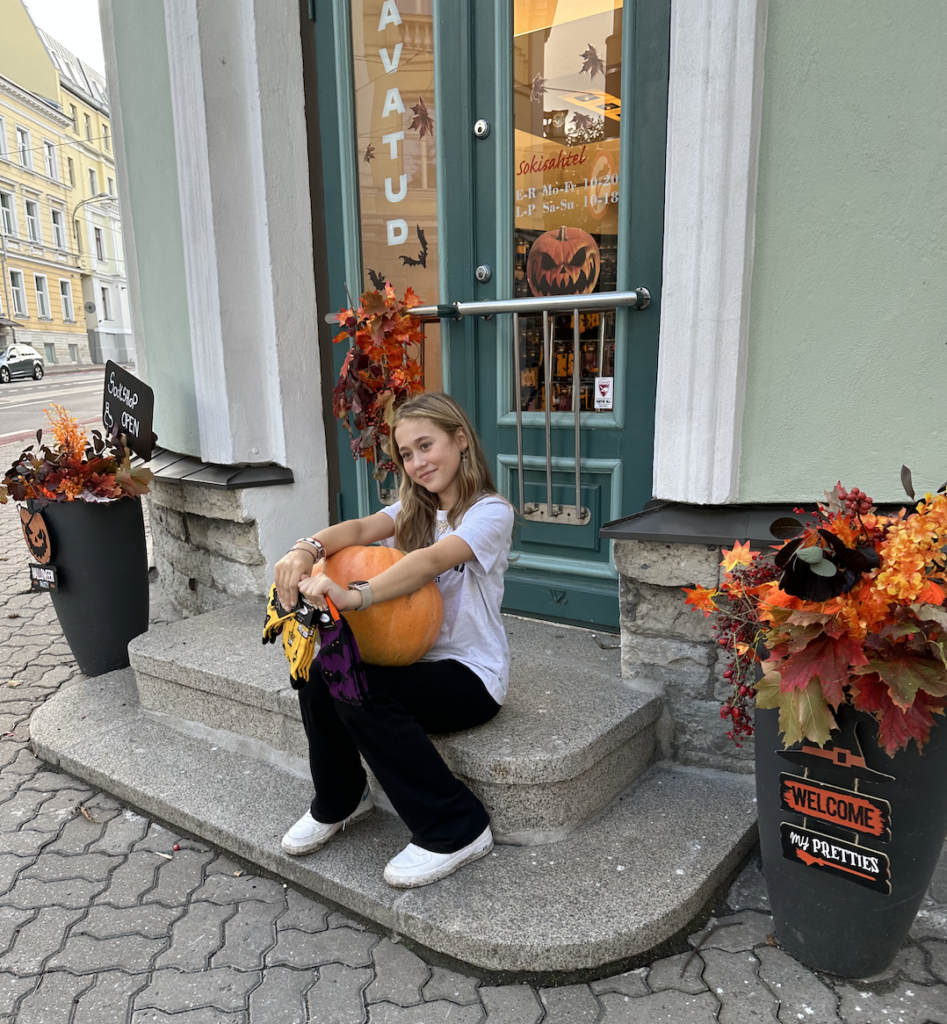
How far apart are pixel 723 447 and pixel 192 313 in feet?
7.93

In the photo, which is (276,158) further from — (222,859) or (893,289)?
(222,859)

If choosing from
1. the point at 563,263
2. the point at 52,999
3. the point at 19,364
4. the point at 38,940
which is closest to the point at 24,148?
the point at 19,364

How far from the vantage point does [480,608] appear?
222 cm

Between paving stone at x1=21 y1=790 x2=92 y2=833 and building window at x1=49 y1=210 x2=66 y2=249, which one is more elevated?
building window at x1=49 y1=210 x2=66 y2=249

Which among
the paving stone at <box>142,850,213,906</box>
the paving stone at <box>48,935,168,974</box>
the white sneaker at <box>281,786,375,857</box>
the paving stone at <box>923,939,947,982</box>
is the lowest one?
the paving stone at <box>142,850,213,906</box>

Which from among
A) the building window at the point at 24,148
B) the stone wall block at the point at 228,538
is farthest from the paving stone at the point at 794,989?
the building window at the point at 24,148

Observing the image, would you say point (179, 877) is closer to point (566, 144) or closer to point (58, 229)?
point (566, 144)

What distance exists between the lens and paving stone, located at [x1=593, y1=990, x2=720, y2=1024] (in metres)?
1.65

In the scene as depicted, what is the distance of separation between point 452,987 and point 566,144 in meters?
2.81

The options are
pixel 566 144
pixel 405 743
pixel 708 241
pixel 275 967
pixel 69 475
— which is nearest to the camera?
pixel 275 967

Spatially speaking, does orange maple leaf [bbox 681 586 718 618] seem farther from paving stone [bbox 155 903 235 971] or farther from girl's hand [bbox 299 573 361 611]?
paving stone [bbox 155 903 235 971]

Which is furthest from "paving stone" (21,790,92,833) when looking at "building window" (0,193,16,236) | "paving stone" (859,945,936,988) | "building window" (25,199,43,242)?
"building window" (25,199,43,242)

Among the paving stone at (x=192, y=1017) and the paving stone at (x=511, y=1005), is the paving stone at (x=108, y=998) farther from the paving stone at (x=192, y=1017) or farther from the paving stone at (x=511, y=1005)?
the paving stone at (x=511, y=1005)

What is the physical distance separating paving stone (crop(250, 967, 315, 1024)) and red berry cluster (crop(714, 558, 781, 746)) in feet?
4.03
